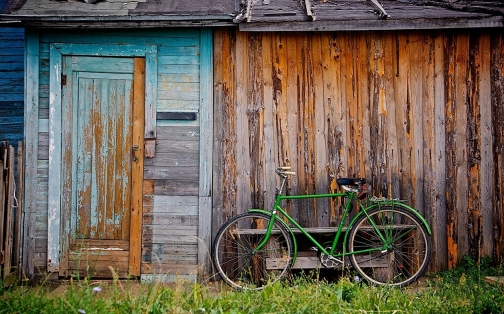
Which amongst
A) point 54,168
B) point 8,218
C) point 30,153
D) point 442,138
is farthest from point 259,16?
point 8,218

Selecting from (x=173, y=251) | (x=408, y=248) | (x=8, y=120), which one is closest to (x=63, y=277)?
(x=173, y=251)

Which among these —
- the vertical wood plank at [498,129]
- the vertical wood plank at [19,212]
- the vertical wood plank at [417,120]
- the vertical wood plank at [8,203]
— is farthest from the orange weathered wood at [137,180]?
the vertical wood plank at [498,129]

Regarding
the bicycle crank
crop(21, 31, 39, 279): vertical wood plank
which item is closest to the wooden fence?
crop(21, 31, 39, 279): vertical wood plank

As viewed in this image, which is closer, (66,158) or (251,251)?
(251,251)

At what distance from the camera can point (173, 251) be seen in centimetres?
741

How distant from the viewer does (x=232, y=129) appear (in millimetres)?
7504

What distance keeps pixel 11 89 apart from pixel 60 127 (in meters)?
2.12

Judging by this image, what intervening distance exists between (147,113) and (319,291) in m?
3.08

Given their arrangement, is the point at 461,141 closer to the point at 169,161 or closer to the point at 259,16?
the point at 259,16

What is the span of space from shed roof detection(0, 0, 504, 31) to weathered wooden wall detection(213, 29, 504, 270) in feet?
1.08

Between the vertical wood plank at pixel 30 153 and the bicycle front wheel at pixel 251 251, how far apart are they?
222 cm

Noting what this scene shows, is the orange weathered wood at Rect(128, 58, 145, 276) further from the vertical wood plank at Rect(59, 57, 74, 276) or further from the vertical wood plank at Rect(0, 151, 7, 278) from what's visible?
the vertical wood plank at Rect(0, 151, 7, 278)

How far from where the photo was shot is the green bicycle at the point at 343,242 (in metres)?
7.04

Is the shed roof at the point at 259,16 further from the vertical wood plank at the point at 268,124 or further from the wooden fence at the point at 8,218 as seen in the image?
the wooden fence at the point at 8,218
